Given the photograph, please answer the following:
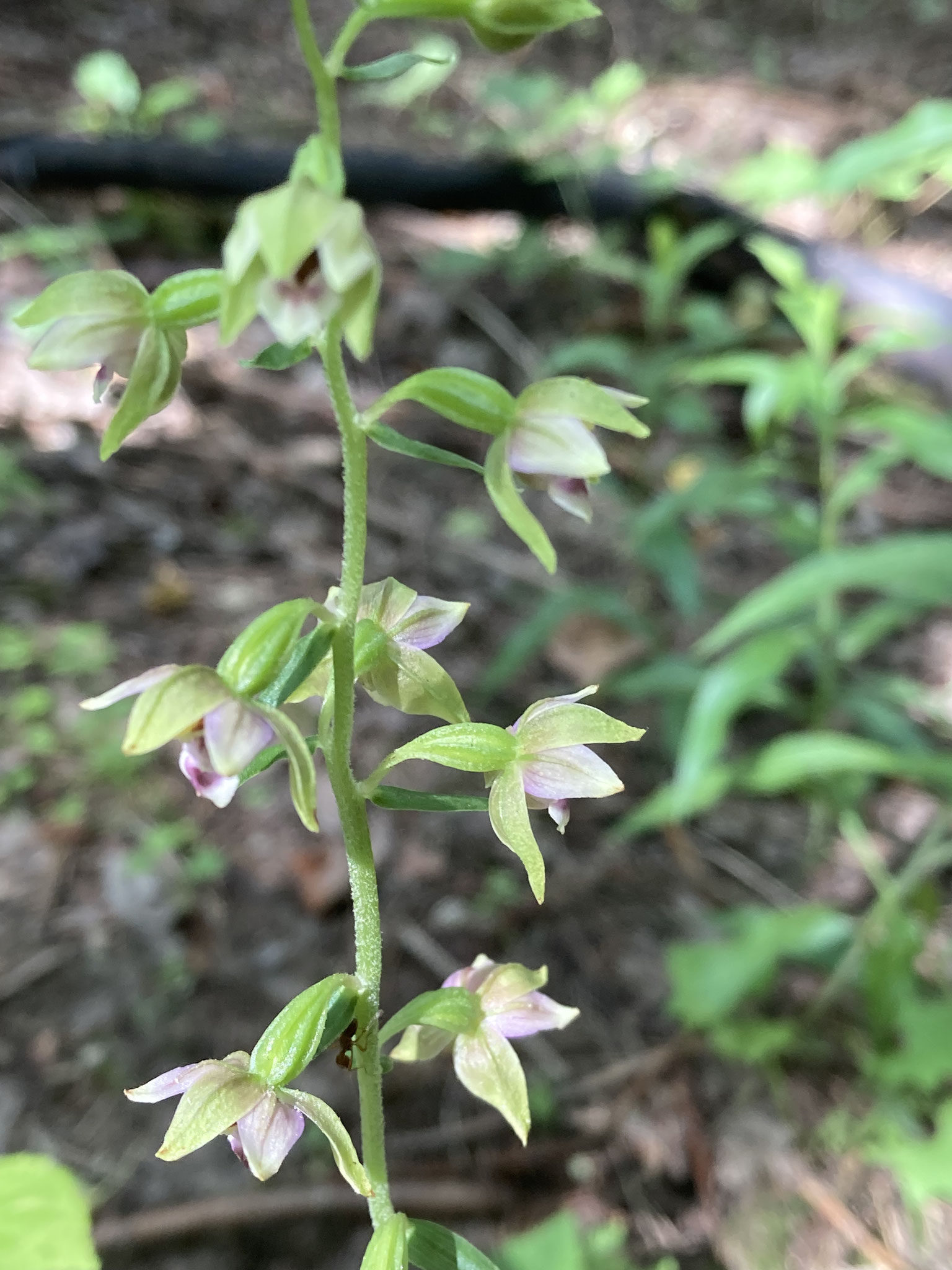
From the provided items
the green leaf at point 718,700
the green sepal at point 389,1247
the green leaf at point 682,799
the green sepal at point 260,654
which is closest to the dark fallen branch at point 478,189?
the green leaf at point 718,700

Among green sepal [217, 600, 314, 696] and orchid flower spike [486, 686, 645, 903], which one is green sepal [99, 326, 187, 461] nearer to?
green sepal [217, 600, 314, 696]

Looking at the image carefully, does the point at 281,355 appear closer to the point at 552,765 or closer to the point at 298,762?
the point at 298,762

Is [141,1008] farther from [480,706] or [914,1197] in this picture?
[914,1197]

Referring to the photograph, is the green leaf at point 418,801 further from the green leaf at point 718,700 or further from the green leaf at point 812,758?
the green leaf at point 812,758

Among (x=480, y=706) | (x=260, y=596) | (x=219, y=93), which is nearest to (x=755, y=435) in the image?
(x=480, y=706)

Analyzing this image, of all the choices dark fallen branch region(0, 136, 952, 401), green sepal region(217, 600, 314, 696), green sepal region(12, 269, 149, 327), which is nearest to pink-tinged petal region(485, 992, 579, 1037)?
green sepal region(217, 600, 314, 696)

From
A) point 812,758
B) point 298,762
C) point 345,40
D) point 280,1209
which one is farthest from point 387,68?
point 280,1209
